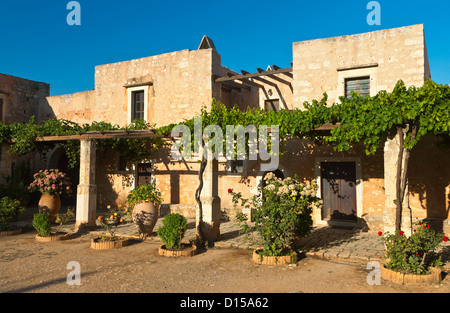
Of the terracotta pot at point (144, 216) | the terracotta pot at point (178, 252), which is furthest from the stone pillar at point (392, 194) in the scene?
the terracotta pot at point (144, 216)

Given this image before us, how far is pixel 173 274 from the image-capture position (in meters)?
5.72

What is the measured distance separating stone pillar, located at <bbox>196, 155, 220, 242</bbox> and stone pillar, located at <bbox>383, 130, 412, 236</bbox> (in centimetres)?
377

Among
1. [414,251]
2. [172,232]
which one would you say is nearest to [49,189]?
[172,232]

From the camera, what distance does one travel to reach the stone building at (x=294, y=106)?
8859 millimetres

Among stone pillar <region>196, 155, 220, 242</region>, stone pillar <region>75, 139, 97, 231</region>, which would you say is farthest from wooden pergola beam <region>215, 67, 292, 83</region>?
stone pillar <region>75, 139, 97, 231</region>

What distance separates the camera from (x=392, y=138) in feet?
22.0

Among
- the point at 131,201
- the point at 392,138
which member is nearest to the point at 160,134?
the point at 131,201

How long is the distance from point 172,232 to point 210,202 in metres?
1.33

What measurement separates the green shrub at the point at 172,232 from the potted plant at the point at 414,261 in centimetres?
395

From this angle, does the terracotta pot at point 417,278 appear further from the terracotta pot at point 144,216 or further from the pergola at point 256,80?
the pergola at point 256,80

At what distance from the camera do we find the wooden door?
9.92m

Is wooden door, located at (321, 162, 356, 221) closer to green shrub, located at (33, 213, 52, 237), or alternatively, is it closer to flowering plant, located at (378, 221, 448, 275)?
flowering plant, located at (378, 221, 448, 275)

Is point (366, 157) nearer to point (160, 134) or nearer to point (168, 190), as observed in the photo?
point (160, 134)

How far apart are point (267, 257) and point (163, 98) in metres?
8.26
